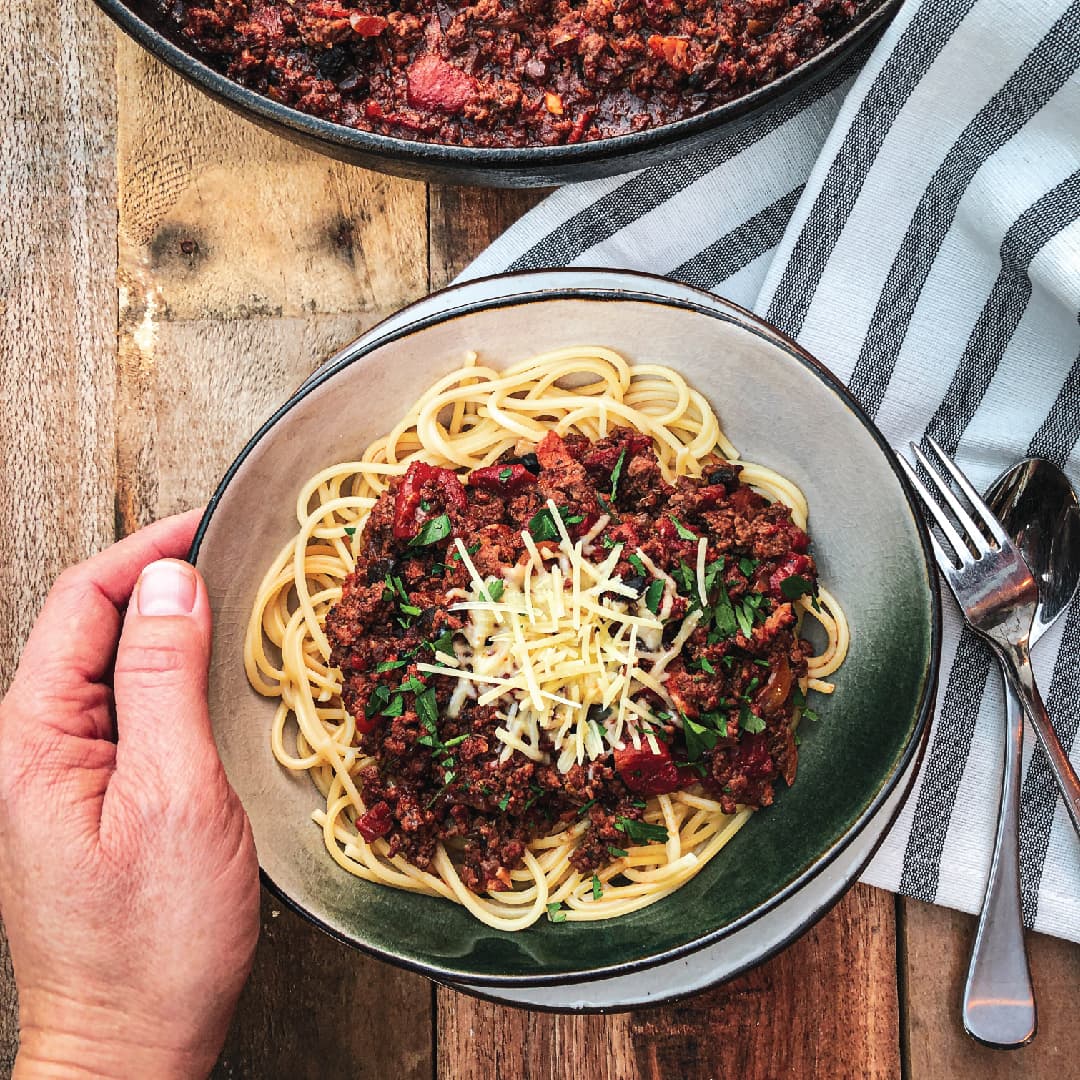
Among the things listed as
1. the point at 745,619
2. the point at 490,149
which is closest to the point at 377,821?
the point at 745,619

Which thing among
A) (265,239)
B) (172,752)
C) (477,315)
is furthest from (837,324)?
(172,752)

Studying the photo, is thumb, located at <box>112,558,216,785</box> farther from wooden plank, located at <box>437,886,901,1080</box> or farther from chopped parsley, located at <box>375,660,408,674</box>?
wooden plank, located at <box>437,886,901,1080</box>

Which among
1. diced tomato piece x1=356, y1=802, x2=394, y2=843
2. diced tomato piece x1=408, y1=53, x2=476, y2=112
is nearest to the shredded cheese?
diced tomato piece x1=356, y1=802, x2=394, y2=843

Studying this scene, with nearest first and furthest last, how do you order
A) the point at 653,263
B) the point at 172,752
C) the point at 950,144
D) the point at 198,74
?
the point at 172,752, the point at 198,74, the point at 950,144, the point at 653,263

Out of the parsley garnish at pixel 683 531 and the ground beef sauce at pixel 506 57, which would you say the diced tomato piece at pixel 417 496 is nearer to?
the parsley garnish at pixel 683 531

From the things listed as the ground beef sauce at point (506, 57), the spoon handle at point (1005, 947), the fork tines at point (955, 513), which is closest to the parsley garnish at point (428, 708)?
the fork tines at point (955, 513)

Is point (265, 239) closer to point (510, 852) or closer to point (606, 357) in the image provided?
point (606, 357)

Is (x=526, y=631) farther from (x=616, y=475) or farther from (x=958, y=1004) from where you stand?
(x=958, y=1004)

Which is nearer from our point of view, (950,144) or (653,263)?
(950,144)
